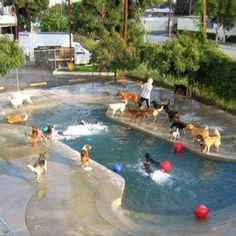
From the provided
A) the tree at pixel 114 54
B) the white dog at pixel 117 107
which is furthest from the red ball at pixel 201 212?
the tree at pixel 114 54

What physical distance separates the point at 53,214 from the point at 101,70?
19796 mm

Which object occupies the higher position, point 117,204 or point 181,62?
point 181,62

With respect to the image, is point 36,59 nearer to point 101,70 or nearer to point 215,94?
point 101,70

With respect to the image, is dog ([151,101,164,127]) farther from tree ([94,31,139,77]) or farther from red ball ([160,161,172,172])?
tree ([94,31,139,77])

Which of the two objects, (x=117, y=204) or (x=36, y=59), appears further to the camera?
(x=36, y=59)

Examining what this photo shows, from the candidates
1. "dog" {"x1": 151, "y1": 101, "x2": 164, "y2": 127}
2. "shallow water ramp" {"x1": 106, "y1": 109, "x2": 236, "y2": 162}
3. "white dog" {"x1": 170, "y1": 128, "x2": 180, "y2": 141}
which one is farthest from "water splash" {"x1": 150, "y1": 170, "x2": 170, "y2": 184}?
"dog" {"x1": 151, "y1": 101, "x2": 164, "y2": 127}

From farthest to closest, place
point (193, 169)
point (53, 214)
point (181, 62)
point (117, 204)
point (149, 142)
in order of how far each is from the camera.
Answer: point (181, 62), point (149, 142), point (193, 169), point (117, 204), point (53, 214)

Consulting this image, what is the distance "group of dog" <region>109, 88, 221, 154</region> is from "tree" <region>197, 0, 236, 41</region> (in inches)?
1272

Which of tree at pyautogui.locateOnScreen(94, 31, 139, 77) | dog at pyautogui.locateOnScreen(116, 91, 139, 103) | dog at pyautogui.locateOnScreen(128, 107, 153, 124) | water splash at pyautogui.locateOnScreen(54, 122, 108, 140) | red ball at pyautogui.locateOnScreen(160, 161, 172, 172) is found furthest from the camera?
tree at pyautogui.locateOnScreen(94, 31, 139, 77)

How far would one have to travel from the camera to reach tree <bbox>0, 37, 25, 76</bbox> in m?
22.7

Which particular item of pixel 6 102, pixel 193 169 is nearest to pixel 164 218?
pixel 193 169

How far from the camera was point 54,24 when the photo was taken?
183 feet

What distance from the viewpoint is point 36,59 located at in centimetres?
3831

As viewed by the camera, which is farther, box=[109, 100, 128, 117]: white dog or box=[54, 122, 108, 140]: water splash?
box=[109, 100, 128, 117]: white dog
